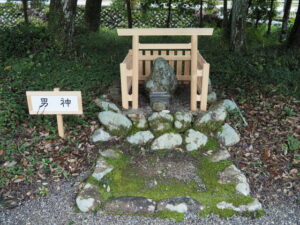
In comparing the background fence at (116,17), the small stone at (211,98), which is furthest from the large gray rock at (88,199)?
the background fence at (116,17)

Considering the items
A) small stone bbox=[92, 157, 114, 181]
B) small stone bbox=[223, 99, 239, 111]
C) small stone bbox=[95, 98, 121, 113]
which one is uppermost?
small stone bbox=[95, 98, 121, 113]

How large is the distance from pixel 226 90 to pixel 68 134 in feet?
10.4

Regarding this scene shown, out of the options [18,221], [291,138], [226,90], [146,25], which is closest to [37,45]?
[226,90]

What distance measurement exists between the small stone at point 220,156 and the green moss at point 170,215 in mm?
1192

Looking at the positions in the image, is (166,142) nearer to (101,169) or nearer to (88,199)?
(101,169)

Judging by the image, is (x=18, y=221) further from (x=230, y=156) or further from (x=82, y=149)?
(x=230, y=156)

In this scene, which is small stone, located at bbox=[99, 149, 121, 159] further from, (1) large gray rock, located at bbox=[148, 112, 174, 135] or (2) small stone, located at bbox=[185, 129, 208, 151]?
(2) small stone, located at bbox=[185, 129, 208, 151]

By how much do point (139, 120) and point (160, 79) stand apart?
81cm

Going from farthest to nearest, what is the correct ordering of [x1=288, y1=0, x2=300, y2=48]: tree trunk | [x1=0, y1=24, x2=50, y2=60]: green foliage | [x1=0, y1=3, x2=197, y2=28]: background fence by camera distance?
[x1=0, y1=3, x2=197, y2=28]: background fence
[x1=288, y1=0, x2=300, y2=48]: tree trunk
[x1=0, y1=24, x2=50, y2=60]: green foliage

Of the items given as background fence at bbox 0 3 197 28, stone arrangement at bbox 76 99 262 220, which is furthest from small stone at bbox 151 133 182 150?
background fence at bbox 0 3 197 28

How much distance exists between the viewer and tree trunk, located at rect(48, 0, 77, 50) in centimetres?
757

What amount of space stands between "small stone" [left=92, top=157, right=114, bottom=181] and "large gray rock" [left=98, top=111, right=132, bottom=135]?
0.62 meters

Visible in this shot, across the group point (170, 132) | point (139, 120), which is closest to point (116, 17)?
point (139, 120)

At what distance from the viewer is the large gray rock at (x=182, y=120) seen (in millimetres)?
5047
